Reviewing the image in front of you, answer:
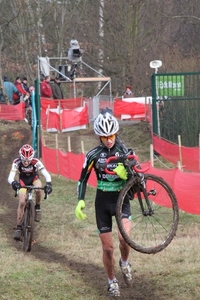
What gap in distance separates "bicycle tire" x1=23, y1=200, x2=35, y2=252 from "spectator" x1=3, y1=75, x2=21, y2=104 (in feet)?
67.8

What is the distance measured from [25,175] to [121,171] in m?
4.15

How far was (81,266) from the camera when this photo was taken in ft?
31.8

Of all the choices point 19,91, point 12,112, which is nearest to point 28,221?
point 19,91

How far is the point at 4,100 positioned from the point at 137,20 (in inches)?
374

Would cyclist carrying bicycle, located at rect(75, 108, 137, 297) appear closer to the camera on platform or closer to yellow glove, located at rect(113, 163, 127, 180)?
yellow glove, located at rect(113, 163, 127, 180)

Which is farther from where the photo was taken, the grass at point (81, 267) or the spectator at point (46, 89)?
the spectator at point (46, 89)

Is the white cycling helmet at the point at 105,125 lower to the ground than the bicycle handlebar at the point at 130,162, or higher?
higher

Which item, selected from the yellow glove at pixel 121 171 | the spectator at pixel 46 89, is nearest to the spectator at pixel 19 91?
the spectator at pixel 46 89

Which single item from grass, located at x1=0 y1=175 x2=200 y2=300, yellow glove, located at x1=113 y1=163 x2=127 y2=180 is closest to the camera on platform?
grass, located at x1=0 y1=175 x2=200 y2=300

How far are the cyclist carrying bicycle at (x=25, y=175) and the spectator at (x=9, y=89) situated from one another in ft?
65.9

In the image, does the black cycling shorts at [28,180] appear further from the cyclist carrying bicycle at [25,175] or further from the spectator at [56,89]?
the spectator at [56,89]

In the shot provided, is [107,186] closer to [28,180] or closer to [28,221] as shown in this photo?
[28,221]

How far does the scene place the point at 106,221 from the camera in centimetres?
788

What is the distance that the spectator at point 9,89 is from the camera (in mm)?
31580
